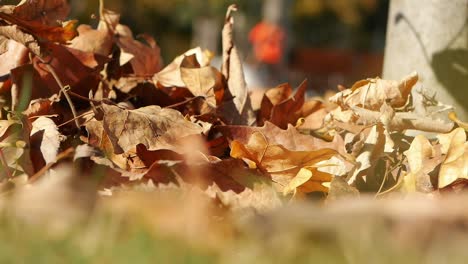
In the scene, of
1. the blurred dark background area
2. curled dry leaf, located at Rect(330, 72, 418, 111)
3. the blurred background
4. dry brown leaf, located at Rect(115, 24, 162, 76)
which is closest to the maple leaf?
curled dry leaf, located at Rect(330, 72, 418, 111)

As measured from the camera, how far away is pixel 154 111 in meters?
1.40

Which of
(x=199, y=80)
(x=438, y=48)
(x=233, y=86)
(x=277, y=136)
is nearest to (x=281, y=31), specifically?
(x=438, y=48)

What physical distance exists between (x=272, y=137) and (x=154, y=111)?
9.7 inches

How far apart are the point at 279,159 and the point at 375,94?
0.32 metres

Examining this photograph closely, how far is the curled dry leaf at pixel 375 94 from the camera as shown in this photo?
151 centimetres

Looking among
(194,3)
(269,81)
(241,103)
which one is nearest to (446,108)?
(241,103)

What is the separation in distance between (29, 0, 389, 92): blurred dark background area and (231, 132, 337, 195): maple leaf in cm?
1210

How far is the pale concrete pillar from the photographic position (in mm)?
1914

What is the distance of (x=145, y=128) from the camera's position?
135 centimetres

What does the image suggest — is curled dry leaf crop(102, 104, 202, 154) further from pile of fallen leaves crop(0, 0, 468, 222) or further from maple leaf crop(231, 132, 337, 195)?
maple leaf crop(231, 132, 337, 195)

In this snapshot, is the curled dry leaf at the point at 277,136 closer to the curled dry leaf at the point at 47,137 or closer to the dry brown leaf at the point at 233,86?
the dry brown leaf at the point at 233,86

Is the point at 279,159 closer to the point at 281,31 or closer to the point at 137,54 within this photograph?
the point at 137,54

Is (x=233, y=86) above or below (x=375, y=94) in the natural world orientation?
below

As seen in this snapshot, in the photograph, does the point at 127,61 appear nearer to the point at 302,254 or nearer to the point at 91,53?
the point at 91,53
